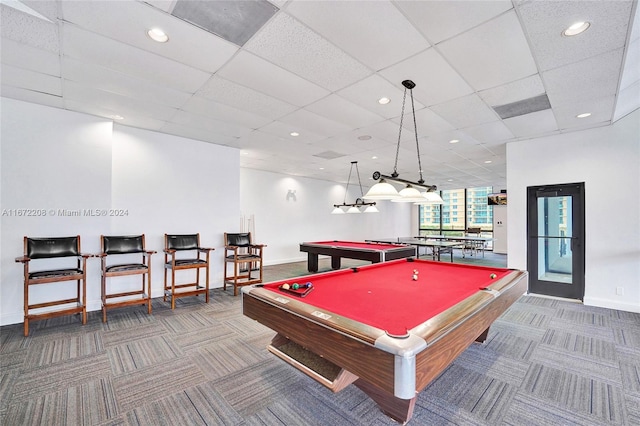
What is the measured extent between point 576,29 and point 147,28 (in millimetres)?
3169

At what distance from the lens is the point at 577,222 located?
14.9ft

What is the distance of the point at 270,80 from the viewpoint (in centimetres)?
292

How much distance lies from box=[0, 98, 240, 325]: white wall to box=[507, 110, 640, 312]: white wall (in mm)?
5752

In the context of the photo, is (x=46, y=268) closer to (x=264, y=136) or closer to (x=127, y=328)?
(x=127, y=328)

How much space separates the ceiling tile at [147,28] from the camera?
195cm

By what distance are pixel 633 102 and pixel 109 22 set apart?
572 cm

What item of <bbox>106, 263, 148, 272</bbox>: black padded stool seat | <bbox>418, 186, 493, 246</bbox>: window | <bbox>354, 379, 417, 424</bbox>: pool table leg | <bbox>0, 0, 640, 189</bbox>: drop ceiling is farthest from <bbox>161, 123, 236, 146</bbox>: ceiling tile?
<bbox>418, 186, 493, 246</bbox>: window

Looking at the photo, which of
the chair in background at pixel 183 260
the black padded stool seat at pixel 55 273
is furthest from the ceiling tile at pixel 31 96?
the chair in background at pixel 183 260

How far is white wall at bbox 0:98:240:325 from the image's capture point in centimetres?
351

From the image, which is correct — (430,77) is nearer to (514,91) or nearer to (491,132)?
(514,91)

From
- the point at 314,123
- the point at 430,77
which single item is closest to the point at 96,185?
the point at 314,123

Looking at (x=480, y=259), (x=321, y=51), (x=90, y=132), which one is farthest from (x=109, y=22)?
Answer: (x=480, y=259)

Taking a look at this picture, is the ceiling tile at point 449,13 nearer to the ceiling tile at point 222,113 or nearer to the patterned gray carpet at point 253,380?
the ceiling tile at point 222,113

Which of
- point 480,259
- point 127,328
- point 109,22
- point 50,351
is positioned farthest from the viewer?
point 480,259
